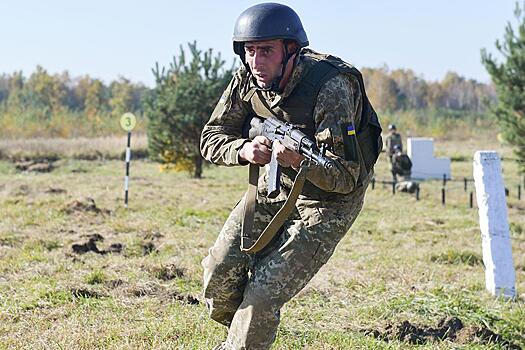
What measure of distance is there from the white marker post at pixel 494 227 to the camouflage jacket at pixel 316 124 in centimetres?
296

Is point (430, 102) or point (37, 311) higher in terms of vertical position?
point (430, 102)

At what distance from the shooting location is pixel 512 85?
1808cm

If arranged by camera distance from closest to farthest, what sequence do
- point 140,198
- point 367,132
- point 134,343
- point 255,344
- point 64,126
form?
point 255,344
point 367,132
point 134,343
point 140,198
point 64,126

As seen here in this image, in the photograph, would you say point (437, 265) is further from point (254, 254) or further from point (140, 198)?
point (140, 198)

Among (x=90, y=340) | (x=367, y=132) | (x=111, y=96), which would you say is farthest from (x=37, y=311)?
(x=111, y=96)

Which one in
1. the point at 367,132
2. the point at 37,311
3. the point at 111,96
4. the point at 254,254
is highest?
the point at 111,96

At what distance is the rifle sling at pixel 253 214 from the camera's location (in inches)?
137

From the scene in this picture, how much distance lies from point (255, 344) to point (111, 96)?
3242 inches

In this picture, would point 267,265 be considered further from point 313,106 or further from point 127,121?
point 127,121

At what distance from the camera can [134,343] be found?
4324mm


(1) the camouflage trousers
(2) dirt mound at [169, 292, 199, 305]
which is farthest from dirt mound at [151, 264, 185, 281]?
(1) the camouflage trousers

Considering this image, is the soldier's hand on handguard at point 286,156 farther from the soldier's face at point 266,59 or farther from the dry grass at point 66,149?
the dry grass at point 66,149

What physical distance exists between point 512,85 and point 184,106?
29.5ft

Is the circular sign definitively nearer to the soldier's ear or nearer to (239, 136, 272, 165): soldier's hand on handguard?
the soldier's ear
